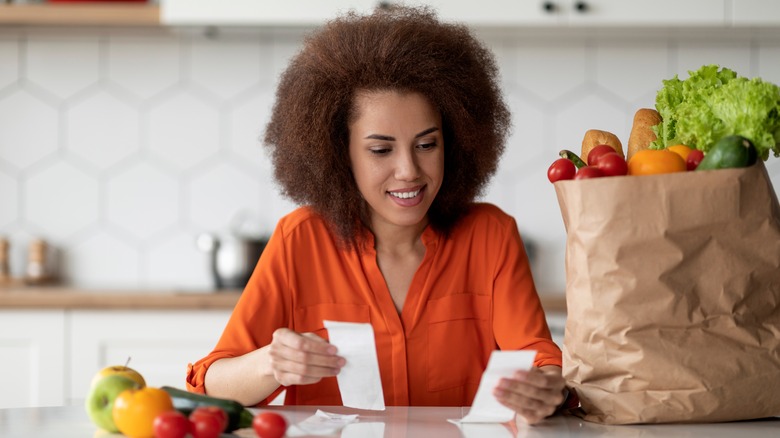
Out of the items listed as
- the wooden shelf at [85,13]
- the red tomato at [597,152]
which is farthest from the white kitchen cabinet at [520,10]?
the red tomato at [597,152]

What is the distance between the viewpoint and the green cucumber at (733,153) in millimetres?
1147

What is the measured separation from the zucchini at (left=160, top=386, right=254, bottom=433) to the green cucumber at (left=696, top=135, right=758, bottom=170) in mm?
682

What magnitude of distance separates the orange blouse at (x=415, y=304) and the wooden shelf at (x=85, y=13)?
53.0 inches

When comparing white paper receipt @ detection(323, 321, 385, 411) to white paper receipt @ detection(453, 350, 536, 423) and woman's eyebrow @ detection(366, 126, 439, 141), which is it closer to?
white paper receipt @ detection(453, 350, 536, 423)

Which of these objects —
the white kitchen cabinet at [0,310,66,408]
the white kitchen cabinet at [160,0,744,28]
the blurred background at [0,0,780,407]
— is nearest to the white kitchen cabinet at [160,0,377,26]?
the white kitchen cabinet at [160,0,744,28]

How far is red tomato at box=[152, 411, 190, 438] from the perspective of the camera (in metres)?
1.08

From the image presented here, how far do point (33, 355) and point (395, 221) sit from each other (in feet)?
4.64

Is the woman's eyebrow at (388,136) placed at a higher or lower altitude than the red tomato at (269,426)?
higher

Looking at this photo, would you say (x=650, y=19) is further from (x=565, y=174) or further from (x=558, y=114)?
(x=565, y=174)

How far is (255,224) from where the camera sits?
312 centimetres

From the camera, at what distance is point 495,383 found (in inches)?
49.1

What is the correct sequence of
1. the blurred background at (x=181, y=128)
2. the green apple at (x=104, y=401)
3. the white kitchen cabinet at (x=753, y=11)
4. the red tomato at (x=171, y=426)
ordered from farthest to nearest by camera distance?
1. the blurred background at (x=181, y=128)
2. the white kitchen cabinet at (x=753, y=11)
3. the green apple at (x=104, y=401)
4. the red tomato at (x=171, y=426)

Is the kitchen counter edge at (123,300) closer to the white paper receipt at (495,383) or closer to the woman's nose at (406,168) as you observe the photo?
the woman's nose at (406,168)

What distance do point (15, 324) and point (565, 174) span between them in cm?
186
